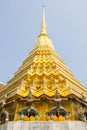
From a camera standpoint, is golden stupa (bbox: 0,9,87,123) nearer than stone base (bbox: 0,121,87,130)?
No

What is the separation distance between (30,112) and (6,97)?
6.23 feet

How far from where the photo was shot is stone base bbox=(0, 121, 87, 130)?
37.6ft

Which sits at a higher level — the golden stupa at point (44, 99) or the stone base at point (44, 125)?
the golden stupa at point (44, 99)

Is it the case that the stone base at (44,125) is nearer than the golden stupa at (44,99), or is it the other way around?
the stone base at (44,125)

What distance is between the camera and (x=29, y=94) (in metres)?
12.9

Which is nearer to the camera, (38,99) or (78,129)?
(78,129)

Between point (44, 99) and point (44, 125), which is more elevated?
point (44, 99)

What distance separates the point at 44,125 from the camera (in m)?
11.5

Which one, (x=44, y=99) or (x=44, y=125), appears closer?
(x=44, y=125)

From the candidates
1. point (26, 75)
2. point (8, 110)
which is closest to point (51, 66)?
point (26, 75)

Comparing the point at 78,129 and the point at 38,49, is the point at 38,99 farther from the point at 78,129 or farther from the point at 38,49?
the point at 38,49

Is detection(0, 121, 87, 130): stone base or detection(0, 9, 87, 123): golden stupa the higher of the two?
detection(0, 9, 87, 123): golden stupa

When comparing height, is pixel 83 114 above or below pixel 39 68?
below

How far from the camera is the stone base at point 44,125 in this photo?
11461 mm
